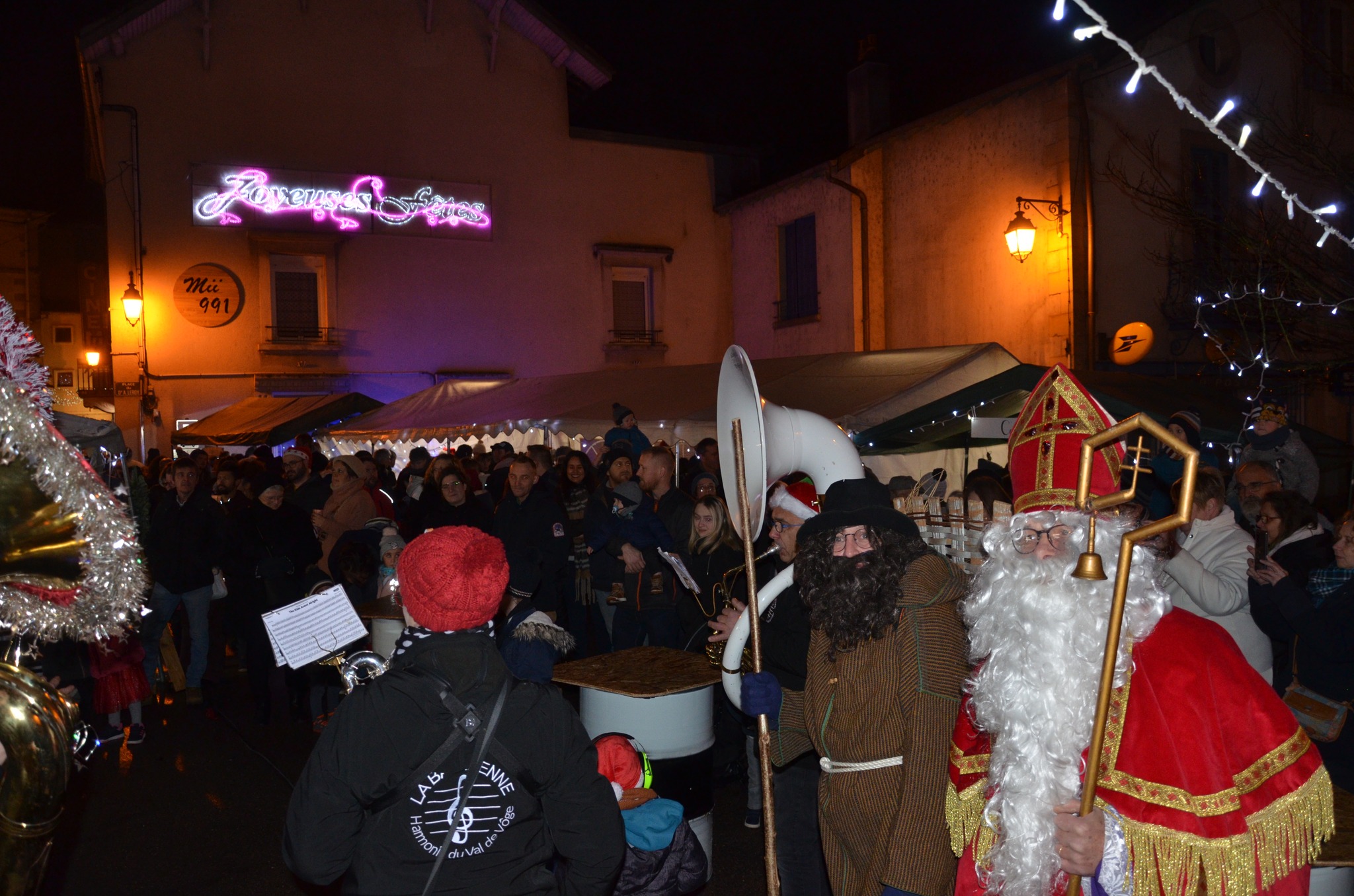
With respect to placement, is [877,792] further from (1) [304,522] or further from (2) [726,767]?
(1) [304,522]

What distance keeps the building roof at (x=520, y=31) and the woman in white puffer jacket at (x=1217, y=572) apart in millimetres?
20138

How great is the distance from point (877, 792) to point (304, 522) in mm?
5987

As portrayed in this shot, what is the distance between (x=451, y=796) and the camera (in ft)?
8.20

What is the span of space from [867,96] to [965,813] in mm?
16435

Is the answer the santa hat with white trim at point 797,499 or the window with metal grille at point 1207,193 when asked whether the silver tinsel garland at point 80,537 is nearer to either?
the santa hat with white trim at point 797,499

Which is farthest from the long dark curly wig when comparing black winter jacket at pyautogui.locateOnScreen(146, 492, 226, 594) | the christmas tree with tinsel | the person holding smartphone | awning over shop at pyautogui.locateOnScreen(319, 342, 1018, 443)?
awning over shop at pyautogui.locateOnScreen(319, 342, 1018, 443)

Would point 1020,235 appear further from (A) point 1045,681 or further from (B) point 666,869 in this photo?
(A) point 1045,681

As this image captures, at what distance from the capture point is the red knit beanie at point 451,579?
8.29ft

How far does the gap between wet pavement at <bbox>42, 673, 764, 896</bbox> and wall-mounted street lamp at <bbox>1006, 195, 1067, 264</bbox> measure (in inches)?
378

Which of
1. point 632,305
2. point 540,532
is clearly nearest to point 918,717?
point 540,532

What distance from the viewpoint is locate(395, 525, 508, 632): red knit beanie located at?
Result: 8.29 feet

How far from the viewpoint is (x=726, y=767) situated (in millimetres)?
6418

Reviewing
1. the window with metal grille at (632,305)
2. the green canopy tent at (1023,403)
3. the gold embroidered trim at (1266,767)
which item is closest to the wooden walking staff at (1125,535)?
the gold embroidered trim at (1266,767)

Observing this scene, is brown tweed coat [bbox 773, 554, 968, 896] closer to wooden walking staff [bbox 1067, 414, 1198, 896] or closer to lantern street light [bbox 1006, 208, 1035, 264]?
wooden walking staff [bbox 1067, 414, 1198, 896]
